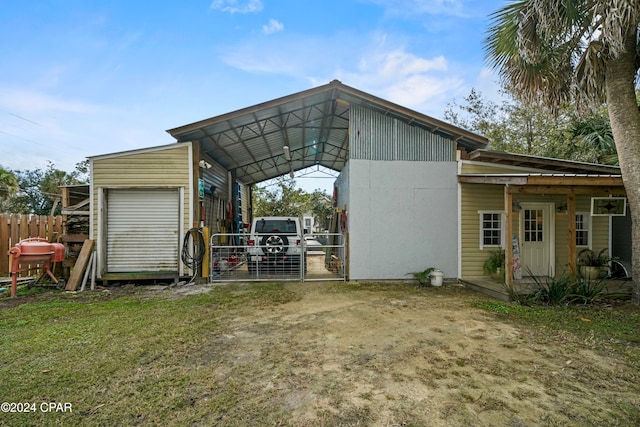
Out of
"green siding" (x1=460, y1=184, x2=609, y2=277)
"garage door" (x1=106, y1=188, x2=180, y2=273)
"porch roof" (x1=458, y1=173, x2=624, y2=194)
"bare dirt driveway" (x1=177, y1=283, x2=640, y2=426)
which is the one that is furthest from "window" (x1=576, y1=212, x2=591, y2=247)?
"garage door" (x1=106, y1=188, x2=180, y2=273)

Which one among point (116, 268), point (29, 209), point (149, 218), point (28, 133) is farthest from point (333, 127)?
point (29, 209)

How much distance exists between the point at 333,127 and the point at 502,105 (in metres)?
11.7

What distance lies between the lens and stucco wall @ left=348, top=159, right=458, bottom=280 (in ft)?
26.1

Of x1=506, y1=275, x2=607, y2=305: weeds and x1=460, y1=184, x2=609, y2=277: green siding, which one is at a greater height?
x1=460, y1=184, x2=609, y2=277: green siding

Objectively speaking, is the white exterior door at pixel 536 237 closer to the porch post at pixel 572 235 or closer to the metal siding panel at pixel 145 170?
the porch post at pixel 572 235

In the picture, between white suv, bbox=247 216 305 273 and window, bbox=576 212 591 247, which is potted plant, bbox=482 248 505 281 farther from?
white suv, bbox=247 216 305 273

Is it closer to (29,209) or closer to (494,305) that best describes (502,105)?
(494,305)

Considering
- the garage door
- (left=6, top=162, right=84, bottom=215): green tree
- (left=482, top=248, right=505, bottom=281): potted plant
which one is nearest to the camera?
(left=482, top=248, right=505, bottom=281): potted plant

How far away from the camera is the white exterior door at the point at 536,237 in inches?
315

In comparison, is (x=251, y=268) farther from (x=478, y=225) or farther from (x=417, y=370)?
(x=478, y=225)

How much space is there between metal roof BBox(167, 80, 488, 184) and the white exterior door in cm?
227

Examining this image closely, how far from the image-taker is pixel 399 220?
26.3 feet

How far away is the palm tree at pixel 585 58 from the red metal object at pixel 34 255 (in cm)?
1080

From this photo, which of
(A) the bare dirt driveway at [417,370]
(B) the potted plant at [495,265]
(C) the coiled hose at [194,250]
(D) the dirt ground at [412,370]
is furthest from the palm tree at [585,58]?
(C) the coiled hose at [194,250]
